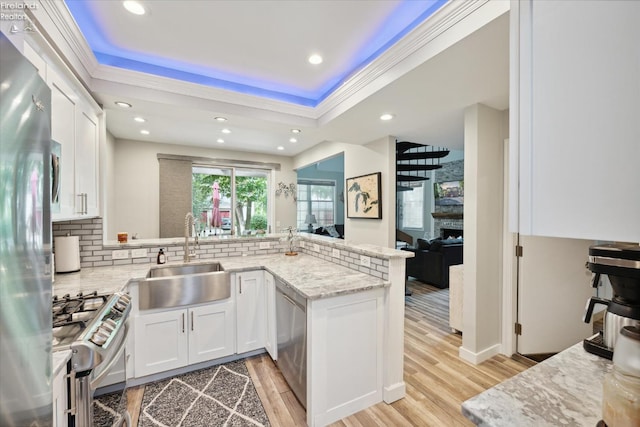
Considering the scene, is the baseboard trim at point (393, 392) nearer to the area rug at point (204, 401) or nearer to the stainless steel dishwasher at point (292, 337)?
the stainless steel dishwasher at point (292, 337)

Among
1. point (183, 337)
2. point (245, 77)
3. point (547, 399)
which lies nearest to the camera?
point (547, 399)

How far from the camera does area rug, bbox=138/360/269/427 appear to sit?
1.79 m

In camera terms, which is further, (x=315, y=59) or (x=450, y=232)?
(x=450, y=232)

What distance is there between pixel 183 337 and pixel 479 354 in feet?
8.75

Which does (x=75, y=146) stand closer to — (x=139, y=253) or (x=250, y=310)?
(x=139, y=253)

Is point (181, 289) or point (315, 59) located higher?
point (315, 59)

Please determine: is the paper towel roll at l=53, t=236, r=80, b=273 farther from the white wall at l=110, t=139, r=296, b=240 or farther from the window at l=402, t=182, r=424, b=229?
the window at l=402, t=182, r=424, b=229

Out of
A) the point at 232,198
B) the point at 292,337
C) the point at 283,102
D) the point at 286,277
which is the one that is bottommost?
the point at 292,337

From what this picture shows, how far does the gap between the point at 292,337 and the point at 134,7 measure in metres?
2.49

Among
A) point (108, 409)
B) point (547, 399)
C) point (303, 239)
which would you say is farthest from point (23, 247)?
point (303, 239)

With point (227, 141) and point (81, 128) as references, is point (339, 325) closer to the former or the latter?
point (81, 128)

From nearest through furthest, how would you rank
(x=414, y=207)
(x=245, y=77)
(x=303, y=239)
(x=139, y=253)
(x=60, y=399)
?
(x=60, y=399)
(x=139, y=253)
(x=245, y=77)
(x=303, y=239)
(x=414, y=207)

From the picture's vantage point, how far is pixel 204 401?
1.97 meters

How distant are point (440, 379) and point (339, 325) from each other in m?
1.20
